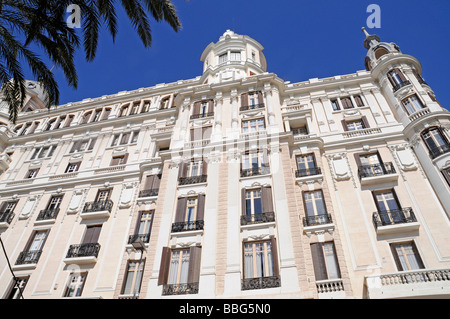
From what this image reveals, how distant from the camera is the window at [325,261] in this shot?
17.5 metres

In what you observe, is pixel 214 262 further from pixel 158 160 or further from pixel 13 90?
pixel 13 90

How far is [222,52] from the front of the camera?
35594 mm

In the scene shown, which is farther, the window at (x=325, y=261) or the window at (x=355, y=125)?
the window at (x=355, y=125)

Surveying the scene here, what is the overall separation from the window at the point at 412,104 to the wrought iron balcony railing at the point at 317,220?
11.6 metres

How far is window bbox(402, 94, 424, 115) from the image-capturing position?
80.1ft

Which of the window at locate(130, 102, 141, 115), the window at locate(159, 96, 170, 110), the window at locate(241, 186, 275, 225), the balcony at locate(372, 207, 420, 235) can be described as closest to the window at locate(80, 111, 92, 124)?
the window at locate(130, 102, 141, 115)

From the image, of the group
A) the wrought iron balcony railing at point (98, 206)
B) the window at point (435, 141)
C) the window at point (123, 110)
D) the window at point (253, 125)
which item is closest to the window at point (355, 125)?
the window at point (435, 141)

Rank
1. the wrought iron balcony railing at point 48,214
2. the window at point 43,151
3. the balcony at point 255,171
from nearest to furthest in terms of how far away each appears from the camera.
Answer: the balcony at point 255,171 < the wrought iron balcony railing at point 48,214 < the window at point 43,151

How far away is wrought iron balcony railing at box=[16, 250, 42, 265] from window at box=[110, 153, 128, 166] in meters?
9.29

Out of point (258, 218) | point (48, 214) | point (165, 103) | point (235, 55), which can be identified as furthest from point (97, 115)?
point (258, 218)

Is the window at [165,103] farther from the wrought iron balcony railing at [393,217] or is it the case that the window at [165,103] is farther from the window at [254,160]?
the wrought iron balcony railing at [393,217]

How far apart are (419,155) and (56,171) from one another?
30051mm

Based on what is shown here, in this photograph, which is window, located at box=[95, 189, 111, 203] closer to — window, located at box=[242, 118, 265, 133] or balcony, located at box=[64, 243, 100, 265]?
balcony, located at box=[64, 243, 100, 265]
